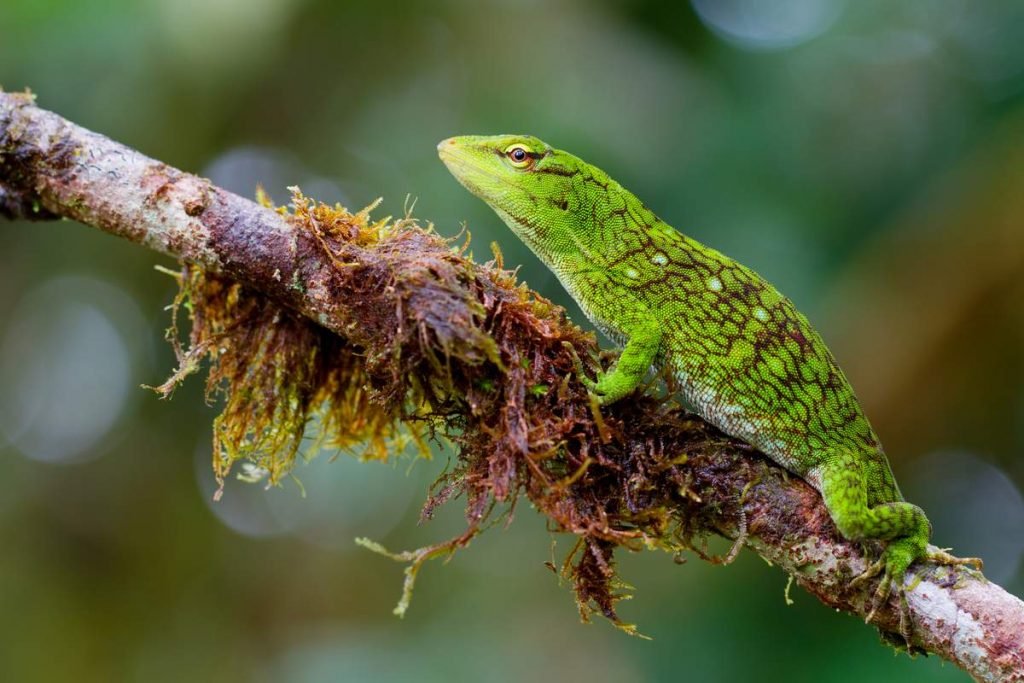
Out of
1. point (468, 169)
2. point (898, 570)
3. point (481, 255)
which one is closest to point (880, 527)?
point (898, 570)

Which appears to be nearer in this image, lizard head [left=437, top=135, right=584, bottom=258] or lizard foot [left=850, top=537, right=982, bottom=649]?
lizard foot [left=850, top=537, right=982, bottom=649]

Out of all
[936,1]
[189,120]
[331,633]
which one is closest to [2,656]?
[331,633]

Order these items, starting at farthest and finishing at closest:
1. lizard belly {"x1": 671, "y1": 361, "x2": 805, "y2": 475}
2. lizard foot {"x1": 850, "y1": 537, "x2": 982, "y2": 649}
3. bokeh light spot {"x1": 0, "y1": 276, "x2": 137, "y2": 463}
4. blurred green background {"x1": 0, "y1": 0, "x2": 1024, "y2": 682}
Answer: bokeh light spot {"x1": 0, "y1": 276, "x2": 137, "y2": 463} → blurred green background {"x1": 0, "y1": 0, "x2": 1024, "y2": 682} → lizard belly {"x1": 671, "y1": 361, "x2": 805, "y2": 475} → lizard foot {"x1": 850, "y1": 537, "x2": 982, "y2": 649}

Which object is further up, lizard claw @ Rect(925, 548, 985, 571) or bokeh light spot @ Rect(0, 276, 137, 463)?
lizard claw @ Rect(925, 548, 985, 571)

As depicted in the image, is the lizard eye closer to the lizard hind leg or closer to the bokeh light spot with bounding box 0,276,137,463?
the lizard hind leg

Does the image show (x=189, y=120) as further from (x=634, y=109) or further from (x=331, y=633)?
(x=331, y=633)

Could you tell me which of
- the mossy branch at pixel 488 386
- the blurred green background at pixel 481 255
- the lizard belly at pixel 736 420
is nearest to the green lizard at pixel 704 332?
Result: the lizard belly at pixel 736 420

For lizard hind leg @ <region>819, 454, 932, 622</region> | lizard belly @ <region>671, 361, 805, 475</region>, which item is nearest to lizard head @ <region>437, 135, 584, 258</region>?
lizard belly @ <region>671, 361, 805, 475</region>
